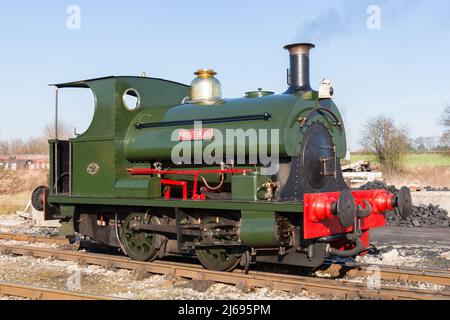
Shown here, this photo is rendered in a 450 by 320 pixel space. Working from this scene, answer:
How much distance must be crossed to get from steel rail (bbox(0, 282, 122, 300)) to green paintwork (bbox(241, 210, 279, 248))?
2.06 metres

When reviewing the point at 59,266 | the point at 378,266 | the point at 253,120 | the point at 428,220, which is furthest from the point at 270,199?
the point at 428,220

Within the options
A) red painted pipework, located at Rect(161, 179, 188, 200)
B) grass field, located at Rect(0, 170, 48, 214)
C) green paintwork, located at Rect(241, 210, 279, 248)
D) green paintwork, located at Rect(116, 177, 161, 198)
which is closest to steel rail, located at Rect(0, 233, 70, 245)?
green paintwork, located at Rect(116, 177, 161, 198)

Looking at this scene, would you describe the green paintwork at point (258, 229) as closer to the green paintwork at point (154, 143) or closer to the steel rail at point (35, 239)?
the green paintwork at point (154, 143)

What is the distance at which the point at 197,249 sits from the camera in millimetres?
8234

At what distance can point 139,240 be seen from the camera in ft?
29.9

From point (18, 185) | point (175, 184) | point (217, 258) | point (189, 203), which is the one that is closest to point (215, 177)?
point (189, 203)

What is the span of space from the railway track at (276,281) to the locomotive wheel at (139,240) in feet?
0.79

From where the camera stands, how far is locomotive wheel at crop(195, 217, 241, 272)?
26.3ft

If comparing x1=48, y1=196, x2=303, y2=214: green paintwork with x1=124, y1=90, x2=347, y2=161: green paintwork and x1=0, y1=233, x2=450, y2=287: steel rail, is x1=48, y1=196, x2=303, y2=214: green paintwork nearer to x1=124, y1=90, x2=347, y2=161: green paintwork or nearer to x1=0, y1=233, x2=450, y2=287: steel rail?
x1=124, y1=90, x2=347, y2=161: green paintwork

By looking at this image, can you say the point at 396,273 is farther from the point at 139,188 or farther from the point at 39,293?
the point at 39,293

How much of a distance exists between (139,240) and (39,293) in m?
2.69

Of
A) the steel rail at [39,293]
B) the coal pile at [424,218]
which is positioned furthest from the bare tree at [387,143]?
the steel rail at [39,293]

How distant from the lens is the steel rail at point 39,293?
6202 mm

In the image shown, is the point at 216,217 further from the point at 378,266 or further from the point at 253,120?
the point at 378,266
